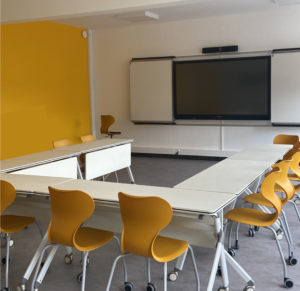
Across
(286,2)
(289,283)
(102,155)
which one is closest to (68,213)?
(289,283)

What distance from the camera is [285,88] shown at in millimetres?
7785

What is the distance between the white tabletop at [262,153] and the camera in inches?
175

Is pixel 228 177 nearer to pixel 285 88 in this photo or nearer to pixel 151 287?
pixel 151 287

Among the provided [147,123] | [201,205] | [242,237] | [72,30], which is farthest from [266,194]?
[72,30]

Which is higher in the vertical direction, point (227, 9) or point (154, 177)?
point (227, 9)

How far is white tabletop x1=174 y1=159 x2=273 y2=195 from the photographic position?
2.96 meters

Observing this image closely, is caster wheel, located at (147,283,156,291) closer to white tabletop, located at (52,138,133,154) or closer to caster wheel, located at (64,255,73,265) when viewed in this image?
caster wheel, located at (64,255,73,265)

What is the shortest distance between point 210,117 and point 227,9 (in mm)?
2260

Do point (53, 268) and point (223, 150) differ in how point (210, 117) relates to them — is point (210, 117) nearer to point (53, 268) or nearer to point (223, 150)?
point (223, 150)

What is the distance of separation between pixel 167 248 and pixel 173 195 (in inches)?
14.5

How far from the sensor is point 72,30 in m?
9.21

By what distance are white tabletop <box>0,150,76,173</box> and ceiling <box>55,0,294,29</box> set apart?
3.67m

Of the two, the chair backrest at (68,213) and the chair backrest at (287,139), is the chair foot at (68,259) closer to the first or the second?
the chair backrest at (68,213)

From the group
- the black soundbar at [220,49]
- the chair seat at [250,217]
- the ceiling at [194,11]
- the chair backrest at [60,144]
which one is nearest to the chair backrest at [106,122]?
the ceiling at [194,11]
